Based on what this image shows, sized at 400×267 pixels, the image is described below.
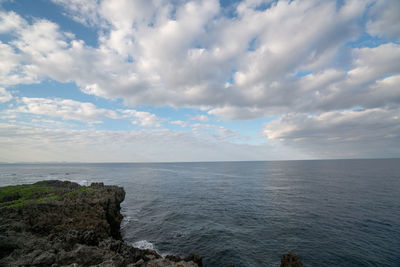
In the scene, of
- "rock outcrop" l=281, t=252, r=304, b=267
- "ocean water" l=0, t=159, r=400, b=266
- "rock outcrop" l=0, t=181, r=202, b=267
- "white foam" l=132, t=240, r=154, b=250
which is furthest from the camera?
"white foam" l=132, t=240, r=154, b=250

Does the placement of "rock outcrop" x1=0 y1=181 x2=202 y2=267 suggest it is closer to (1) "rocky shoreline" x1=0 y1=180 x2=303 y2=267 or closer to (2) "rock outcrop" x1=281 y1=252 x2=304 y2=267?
(1) "rocky shoreline" x1=0 y1=180 x2=303 y2=267

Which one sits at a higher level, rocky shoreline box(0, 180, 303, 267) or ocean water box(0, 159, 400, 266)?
rocky shoreline box(0, 180, 303, 267)

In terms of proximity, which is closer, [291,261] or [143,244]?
[291,261]

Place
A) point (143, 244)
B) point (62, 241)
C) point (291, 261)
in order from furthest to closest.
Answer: point (143, 244)
point (291, 261)
point (62, 241)

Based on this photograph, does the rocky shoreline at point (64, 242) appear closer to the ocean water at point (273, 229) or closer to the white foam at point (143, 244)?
the white foam at point (143, 244)

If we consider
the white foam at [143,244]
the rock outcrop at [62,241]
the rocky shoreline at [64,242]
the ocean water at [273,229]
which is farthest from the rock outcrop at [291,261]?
the white foam at [143,244]

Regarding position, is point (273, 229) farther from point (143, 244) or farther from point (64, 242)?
point (64, 242)

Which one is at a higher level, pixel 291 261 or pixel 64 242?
pixel 64 242

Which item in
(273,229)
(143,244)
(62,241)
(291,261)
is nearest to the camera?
(62,241)

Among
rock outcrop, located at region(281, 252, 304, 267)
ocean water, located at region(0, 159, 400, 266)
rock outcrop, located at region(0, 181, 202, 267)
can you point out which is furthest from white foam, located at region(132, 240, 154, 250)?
rock outcrop, located at region(281, 252, 304, 267)

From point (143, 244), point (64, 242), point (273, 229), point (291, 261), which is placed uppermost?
point (64, 242)

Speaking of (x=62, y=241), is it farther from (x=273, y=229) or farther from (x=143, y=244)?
(x=273, y=229)

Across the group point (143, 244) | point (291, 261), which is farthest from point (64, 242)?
point (291, 261)

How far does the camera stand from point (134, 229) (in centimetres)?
3484
